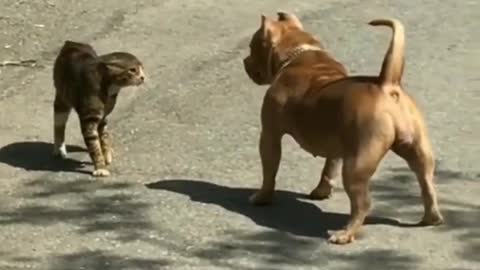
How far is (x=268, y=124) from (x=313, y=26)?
3800 millimetres

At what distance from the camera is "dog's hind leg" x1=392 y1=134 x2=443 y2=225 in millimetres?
6164

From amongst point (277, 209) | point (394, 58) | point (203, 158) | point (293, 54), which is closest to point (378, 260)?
point (277, 209)

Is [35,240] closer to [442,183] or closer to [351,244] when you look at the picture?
[351,244]

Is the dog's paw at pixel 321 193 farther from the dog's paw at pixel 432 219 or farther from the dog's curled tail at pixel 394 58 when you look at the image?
the dog's curled tail at pixel 394 58

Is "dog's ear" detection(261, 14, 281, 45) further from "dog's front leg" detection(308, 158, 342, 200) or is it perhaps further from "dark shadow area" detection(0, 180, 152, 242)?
"dark shadow area" detection(0, 180, 152, 242)

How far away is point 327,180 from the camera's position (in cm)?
673

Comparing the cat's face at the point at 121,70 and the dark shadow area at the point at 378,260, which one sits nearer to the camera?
the dark shadow area at the point at 378,260

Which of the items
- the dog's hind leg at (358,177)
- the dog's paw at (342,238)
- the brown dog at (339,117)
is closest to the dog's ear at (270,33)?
the brown dog at (339,117)

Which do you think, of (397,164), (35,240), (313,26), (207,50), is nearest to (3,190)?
(35,240)

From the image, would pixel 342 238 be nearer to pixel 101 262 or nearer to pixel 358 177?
pixel 358 177

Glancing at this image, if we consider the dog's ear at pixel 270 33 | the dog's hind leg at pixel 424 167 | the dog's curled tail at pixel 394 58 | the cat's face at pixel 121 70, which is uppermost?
the dog's curled tail at pixel 394 58

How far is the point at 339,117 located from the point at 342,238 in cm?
58

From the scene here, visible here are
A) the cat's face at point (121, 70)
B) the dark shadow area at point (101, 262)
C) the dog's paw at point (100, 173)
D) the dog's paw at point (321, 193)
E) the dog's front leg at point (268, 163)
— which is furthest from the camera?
the dog's paw at point (100, 173)

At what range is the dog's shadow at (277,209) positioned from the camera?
6.45 m
